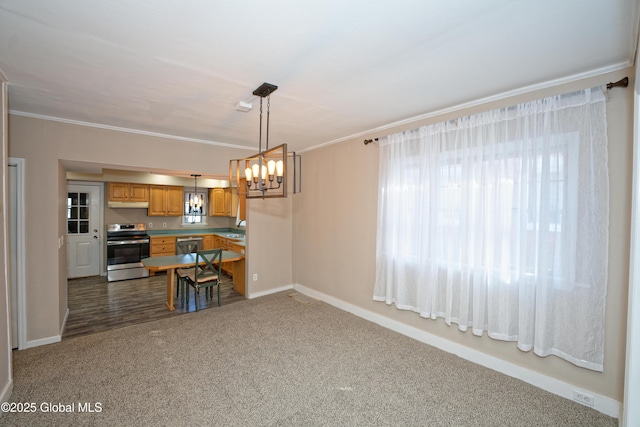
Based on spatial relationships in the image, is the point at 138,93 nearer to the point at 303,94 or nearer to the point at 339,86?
the point at 303,94

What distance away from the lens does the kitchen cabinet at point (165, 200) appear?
23.0 feet

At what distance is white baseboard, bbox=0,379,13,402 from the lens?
7.09 ft

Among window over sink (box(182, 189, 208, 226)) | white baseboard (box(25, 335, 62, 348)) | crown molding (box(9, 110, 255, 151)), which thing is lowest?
white baseboard (box(25, 335, 62, 348))

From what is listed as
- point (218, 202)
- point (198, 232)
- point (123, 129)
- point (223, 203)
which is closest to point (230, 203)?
point (223, 203)

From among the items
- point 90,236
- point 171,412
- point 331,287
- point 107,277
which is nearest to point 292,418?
point 171,412

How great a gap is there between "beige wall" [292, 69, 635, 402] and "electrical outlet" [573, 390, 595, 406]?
0.07 m

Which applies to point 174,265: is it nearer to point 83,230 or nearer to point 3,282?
point 3,282

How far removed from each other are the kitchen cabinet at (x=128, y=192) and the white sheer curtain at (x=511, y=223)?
20.0 ft

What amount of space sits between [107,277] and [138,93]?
5292 mm

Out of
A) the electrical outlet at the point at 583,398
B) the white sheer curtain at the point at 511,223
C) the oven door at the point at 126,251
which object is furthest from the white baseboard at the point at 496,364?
the oven door at the point at 126,251

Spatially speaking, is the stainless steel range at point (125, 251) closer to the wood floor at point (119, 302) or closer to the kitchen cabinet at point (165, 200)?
the wood floor at point (119, 302)

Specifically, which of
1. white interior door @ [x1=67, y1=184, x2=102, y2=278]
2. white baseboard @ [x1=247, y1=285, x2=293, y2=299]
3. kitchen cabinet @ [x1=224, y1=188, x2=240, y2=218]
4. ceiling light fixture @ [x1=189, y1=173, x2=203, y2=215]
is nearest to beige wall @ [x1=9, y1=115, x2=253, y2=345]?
white baseboard @ [x1=247, y1=285, x2=293, y2=299]

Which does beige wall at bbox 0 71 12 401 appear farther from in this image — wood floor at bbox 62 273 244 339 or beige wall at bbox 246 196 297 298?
beige wall at bbox 246 196 297 298

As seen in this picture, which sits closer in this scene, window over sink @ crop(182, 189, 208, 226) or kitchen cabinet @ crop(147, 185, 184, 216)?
kitchen cabinet @ crop(147, 185, 184, 216)
